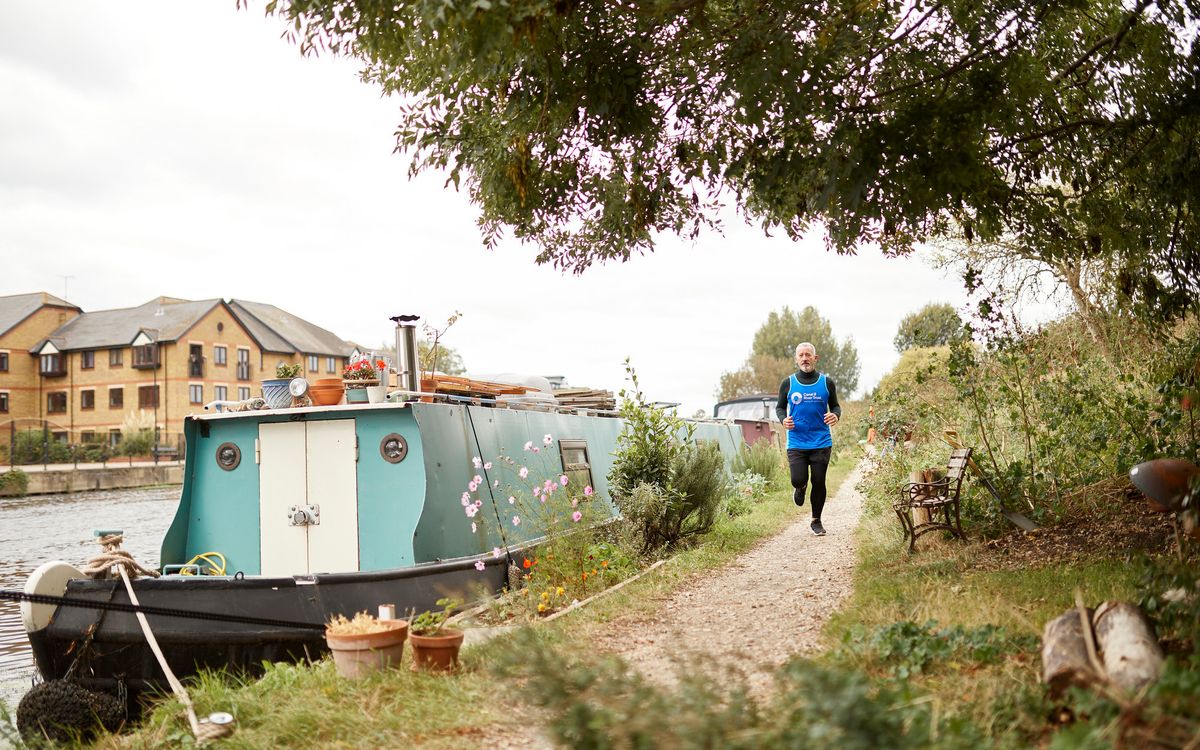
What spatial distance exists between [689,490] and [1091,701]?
7022mm

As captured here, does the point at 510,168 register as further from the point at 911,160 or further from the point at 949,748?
the point at 949,748

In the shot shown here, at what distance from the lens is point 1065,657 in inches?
135

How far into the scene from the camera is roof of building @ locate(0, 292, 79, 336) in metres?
51.7

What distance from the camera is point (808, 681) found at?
8.90ft

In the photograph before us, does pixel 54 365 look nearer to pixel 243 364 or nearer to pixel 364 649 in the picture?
pixel 243 364

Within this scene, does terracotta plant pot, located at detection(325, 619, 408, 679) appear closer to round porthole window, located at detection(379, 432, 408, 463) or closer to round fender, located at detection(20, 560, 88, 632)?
round fender, located at detection(20, 560, 88, 632)

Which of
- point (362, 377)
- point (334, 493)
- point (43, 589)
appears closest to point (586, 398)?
point (362, 377)

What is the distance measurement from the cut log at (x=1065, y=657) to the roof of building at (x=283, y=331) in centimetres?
5497

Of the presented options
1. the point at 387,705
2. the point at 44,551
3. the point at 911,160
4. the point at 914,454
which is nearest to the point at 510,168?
the point at 911,160

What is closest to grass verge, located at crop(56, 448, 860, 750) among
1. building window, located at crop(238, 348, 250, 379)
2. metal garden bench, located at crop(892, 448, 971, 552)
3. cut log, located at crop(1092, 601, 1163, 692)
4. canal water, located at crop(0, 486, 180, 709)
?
cut log, located at crop(1092, 601, 1163, 692)

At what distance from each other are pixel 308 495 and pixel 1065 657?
641 centimetres

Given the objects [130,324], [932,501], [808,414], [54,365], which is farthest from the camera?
[130,324]

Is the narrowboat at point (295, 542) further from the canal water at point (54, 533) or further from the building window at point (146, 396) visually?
the building window at point (146, 396)

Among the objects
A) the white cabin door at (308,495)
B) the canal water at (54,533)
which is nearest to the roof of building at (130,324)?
the canal water at (54,533)
